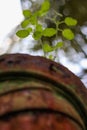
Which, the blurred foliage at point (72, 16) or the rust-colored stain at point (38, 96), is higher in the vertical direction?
the blurred foliage at point (72, 16)

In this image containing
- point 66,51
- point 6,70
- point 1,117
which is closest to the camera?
point 1,117

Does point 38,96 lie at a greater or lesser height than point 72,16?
lesser

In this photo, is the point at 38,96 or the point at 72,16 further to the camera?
the point at 72,16

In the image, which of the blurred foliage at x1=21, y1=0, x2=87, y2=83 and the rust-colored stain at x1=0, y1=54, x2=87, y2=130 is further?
the blurred foliage at x1=21, y1=0, x2=87, y2=83

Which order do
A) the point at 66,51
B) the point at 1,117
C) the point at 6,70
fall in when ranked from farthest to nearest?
the point at 66,51, the point at 6,70, the point at 1,117

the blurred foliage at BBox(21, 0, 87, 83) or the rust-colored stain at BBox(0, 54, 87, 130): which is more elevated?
the blurred foliage at BBox(21, 0, 87, 83)

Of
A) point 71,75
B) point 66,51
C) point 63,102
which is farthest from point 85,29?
point 63,102

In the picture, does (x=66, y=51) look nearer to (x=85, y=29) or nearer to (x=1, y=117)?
(x=85, y=29)

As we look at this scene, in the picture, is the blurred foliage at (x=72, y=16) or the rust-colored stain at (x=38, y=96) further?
the blurred foliage at (x=72, y=16)
